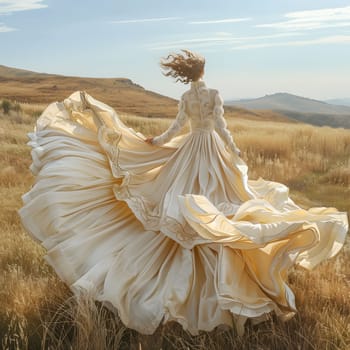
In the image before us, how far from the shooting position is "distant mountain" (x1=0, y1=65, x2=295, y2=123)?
40.8 meters

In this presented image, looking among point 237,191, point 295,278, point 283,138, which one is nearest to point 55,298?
point 237,191

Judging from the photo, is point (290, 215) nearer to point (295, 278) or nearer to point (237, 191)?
point (237, 191)

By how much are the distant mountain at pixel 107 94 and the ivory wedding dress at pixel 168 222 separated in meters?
30.9

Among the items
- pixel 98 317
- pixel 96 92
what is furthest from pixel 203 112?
pixel 96 92

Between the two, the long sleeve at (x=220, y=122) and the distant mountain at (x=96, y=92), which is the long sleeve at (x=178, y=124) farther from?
the distant mountain at (x=96, y=92)

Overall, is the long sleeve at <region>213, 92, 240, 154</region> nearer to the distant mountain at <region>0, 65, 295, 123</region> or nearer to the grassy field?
the grassy field

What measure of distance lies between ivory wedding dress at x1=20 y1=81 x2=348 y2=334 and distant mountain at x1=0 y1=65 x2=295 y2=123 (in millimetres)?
30934

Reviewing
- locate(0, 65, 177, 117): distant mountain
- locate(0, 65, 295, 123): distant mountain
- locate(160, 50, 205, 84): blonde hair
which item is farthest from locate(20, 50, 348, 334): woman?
locate(0, 65, 295, 123): distant mountain

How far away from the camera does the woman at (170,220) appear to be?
4508 mm

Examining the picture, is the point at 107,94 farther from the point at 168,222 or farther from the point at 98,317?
the point at 98,317

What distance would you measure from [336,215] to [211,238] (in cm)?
154

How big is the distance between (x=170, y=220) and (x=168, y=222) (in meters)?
0.03

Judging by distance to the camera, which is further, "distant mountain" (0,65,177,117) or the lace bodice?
"distant mountain" (0,65,177,117)

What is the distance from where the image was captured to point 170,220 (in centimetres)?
499
